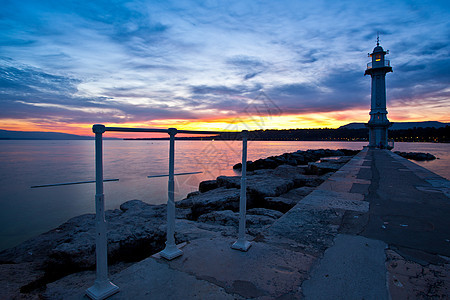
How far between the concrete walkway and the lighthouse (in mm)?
32402

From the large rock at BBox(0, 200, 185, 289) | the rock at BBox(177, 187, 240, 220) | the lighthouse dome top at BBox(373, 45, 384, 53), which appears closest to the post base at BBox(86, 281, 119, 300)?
the large rock at BBox(0, 200, 185, 289)

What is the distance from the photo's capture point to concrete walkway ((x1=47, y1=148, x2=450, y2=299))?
199 centimetres

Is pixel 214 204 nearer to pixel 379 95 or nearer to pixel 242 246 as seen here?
pixel 242 246

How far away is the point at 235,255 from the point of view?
2.62 m

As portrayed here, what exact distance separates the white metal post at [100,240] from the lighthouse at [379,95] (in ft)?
119

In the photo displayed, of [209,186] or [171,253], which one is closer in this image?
[171,253]

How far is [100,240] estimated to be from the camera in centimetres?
207

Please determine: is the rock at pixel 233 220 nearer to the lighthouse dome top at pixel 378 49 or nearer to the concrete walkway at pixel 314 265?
the concrete walkway at pixel 314 265

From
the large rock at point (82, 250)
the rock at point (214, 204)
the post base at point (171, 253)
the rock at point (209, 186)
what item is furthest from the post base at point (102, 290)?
the rock at point (209, 186)

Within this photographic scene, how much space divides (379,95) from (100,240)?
3764 cm

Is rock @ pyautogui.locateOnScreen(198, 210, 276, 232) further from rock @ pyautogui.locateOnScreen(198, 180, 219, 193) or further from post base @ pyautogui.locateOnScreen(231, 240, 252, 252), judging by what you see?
rock @ pyautogui.locateOnScreen(198, 180, 219, 193)

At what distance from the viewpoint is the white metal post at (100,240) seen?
195 centimetres

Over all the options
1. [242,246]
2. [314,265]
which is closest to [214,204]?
[242,246]

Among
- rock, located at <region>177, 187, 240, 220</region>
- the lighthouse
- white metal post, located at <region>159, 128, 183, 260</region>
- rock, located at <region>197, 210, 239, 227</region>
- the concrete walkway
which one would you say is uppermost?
the lighthouse
